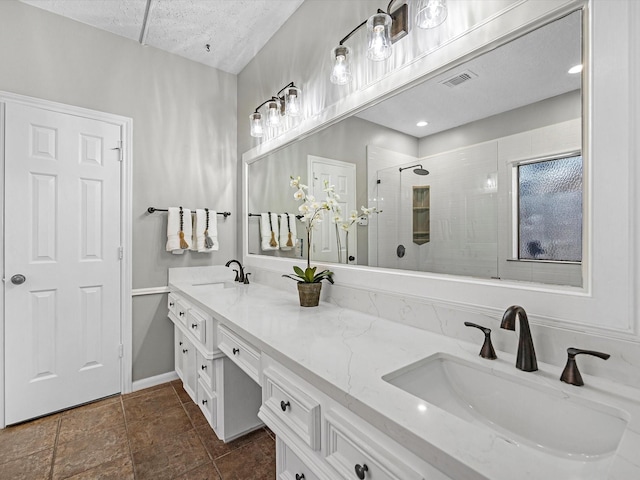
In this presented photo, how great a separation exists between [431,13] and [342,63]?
18.3 inches

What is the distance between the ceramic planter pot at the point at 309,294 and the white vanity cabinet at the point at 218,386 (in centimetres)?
47

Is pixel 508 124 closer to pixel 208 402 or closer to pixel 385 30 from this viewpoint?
pixel 385 30

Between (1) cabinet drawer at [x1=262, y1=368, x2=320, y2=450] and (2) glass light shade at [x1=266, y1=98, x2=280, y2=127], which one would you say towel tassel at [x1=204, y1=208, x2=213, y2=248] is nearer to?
(2) glass light shade at [x1=266, y1=98, x2=280, y2=127]

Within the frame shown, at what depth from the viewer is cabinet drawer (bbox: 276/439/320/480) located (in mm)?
1049

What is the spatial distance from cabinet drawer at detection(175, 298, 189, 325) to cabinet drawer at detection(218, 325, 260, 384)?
587 mm

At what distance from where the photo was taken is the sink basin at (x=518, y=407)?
2.38 ft

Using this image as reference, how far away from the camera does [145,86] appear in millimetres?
2523

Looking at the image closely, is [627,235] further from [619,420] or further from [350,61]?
[350,61]

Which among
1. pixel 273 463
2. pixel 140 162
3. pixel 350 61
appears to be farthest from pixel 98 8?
pixel 273 463

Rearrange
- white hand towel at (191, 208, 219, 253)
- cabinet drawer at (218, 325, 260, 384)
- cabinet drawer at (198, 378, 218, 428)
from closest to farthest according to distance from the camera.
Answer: cabinet drawer at (218, 325, 260, 384) < cabinet drawer at (198, 378, 218, 428) < white hand towel at (191, 208, 219, 253)

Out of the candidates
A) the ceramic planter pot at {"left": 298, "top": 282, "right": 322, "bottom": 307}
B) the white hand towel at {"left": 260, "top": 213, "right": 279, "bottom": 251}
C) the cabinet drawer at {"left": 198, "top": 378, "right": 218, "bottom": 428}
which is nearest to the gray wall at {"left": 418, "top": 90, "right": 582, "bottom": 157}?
the ceramic planter pot at {"left": 298, "top": 282, "right": 322, "bottom": 307}

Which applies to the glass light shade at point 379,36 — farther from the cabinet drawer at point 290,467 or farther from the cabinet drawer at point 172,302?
the cabinet drawer at point 172,302

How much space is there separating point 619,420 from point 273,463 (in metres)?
1.53

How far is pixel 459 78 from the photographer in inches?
47.4
